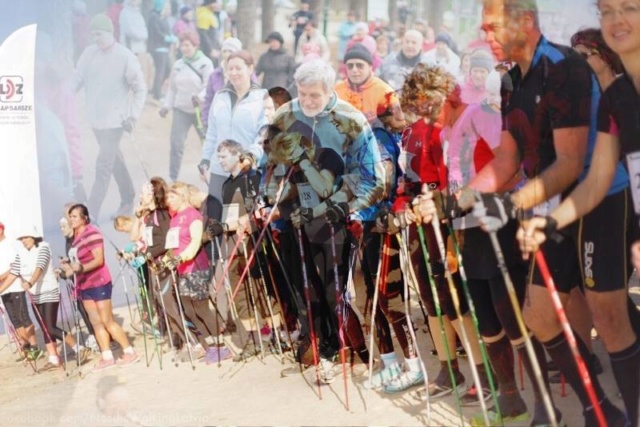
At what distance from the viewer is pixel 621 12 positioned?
380cm

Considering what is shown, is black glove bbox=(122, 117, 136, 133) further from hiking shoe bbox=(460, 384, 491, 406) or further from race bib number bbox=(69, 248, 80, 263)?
hiking shoe bbox=(460, 384, 491, 406)

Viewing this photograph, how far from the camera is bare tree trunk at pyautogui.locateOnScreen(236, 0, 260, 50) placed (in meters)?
8.09

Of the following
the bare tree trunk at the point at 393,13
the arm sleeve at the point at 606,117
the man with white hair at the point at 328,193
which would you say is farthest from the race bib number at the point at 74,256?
the arm sleeve at the point at 606,117

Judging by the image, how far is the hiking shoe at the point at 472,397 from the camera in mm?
4707

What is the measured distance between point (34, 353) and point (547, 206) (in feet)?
18.4

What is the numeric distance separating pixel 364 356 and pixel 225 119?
265 cm

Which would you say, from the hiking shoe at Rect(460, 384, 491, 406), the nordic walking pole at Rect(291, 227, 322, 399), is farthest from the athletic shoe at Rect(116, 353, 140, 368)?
the hiking shoe at Rect(460, 384, 491, 406)

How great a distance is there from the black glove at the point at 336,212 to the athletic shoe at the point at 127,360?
101 inches

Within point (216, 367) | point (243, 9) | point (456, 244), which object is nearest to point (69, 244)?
point (216, 367)

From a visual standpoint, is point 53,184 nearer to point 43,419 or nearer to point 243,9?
point 243,9

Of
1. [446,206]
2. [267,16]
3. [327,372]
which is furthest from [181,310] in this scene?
[446,206]

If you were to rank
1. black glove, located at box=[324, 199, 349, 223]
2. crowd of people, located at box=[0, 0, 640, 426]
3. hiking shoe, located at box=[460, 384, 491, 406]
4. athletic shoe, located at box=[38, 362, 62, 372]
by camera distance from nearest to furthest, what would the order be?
1. crowd of people, located at box=[0, 0, 640, 426]
2. hiking shoe, located at box=[460, 384, 491, 406]
3. black glove, located at box=[324, 199, 349, 223]
4. athletic shoe, located at box=[38, 362, 62, 372]

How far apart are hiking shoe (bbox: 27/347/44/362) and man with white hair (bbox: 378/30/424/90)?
397cm

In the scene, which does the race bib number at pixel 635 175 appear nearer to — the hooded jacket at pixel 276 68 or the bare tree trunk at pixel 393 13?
the bare tree trunk at pixel 393 13
